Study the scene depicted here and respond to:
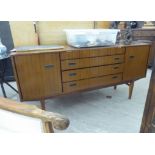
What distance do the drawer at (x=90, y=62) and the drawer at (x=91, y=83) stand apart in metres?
0.18

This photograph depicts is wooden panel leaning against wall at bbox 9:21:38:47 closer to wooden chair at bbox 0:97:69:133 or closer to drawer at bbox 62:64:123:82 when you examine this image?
drawer at bbox 62:64:123:82

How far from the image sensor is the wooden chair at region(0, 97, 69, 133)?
2.01 ft

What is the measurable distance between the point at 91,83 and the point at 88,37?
529mm

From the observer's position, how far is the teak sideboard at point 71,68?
1542mm

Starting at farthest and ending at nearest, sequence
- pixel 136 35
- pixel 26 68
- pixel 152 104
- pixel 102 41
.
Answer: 1. pixel 136 35
2. pixel 102 41
3. pixel 26 68
4. pixel 152 104

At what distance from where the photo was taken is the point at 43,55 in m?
1.55

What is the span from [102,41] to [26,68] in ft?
3.01

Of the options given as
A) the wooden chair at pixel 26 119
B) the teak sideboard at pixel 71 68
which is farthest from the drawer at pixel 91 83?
the wooden chair at pixel 26 119

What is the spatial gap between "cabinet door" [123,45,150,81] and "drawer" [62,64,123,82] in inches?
4.9
